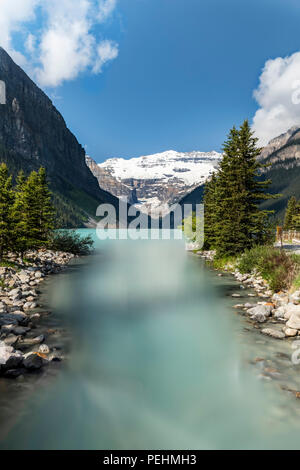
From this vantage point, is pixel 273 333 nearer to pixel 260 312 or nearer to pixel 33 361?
pixel 260 312

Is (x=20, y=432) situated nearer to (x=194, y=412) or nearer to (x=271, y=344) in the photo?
(x=194, y=412)

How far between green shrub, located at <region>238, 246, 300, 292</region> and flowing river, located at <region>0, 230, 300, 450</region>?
460 cm

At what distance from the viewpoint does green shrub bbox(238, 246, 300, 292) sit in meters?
17.0

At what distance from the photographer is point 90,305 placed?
1592 centimetres

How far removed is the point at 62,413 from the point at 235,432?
12.3 ft

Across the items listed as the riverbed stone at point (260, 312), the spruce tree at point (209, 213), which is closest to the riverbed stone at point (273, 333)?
the riverbed stone at point (260, 312)

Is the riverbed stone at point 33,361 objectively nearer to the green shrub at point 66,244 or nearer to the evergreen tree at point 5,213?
the evergreen tree at point 5,213

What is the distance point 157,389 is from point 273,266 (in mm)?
14556

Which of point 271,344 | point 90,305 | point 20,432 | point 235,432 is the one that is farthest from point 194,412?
point 90,305

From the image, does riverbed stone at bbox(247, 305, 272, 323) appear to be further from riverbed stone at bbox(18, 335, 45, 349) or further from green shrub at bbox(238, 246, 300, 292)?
Result: riverbed stone at bbox(18, 335, 45, 349)

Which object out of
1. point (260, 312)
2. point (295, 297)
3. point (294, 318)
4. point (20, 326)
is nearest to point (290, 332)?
point (294, 318)

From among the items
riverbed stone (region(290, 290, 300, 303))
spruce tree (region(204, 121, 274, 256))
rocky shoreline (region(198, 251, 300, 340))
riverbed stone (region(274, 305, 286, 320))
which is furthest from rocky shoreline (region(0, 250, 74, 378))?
spruce tree (region(204, 121, 274, 256))

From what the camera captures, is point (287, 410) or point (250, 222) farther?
point (250, 222)

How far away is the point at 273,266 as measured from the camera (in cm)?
1958
